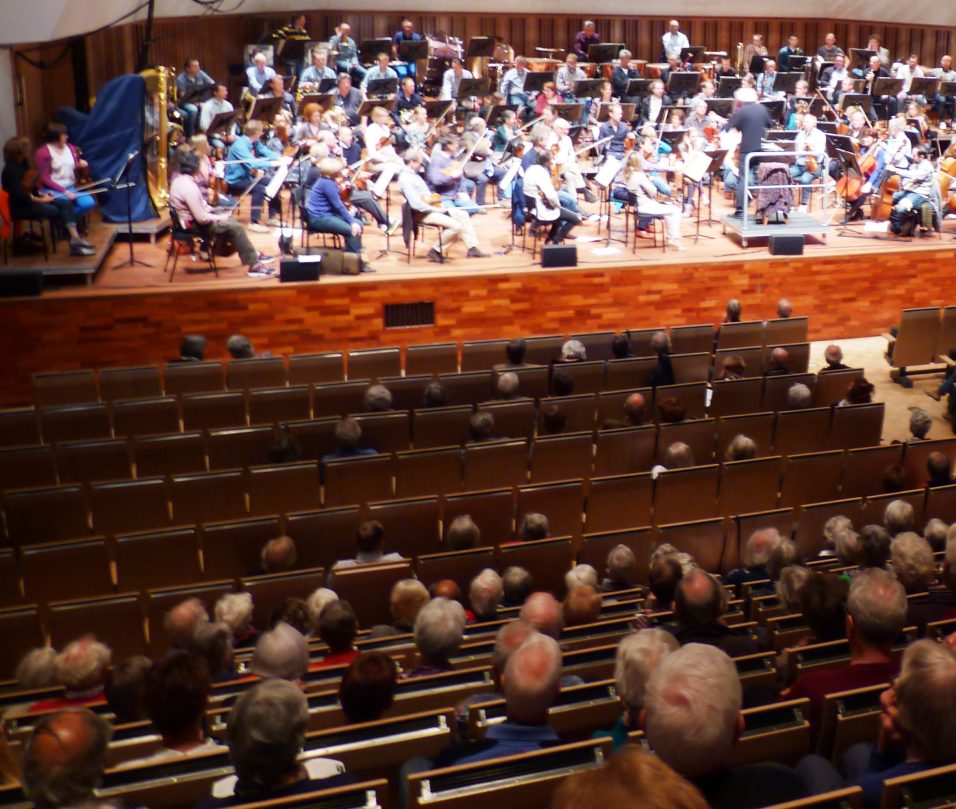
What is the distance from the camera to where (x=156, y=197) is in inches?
388

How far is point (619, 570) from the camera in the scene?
4523 millimetres

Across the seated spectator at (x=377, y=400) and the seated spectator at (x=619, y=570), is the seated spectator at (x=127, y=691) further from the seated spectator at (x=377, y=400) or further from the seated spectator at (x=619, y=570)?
the seated spectator at (x=377, y=400)

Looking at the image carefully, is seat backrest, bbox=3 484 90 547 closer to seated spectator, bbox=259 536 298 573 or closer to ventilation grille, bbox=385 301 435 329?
seated spectator, bbox=259 536 298 573

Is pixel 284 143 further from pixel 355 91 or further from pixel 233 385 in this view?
pixel 233 385

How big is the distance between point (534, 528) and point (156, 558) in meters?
1.72

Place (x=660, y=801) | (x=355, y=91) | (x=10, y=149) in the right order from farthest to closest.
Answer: (x=355, y=91) → (x=10, y=149) → (x=660, y=801)

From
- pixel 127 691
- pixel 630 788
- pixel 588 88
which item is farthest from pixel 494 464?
pixel 588 88

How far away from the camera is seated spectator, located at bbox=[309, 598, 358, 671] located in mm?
3488

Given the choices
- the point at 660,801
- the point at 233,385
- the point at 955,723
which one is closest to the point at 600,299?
the point at 233,385

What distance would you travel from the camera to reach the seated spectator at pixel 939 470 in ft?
17.3

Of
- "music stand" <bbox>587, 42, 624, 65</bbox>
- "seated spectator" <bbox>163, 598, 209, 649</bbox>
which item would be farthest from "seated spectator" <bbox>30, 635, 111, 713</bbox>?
"music stand" <bbox>587, 42, 624, 65</bbox>

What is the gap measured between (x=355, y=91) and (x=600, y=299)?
5.38m

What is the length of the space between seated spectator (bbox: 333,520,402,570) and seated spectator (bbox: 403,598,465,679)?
4.09 feet

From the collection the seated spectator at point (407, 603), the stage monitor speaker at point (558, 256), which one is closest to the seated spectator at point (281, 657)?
the seated spectator at point (407, 603)
